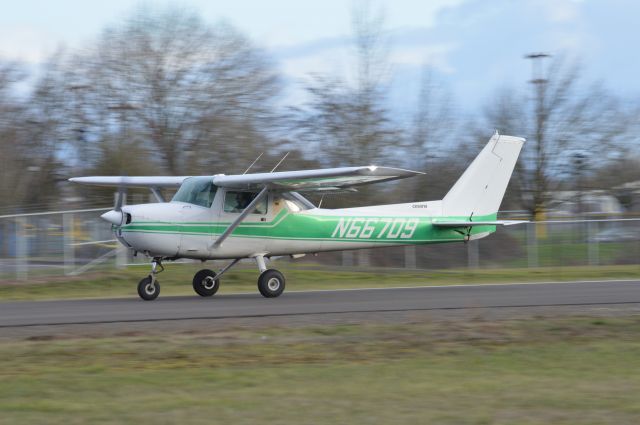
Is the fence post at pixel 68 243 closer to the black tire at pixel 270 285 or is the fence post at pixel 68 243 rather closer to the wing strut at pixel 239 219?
the wing strut at pixel 239 219

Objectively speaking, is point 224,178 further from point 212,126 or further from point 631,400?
point 212,126

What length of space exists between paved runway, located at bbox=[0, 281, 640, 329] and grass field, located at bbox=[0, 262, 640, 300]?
123 inches

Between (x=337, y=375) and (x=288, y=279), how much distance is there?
15425 millimetres

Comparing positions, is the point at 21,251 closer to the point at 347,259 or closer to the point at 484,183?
the point at 347,259

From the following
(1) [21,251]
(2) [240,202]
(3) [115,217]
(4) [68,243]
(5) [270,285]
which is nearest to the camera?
(3) [115,217]

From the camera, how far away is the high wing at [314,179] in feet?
52.2

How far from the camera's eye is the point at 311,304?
619 inches

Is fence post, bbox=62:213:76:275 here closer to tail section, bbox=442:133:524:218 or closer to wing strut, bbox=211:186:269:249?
wing strut, bbox=211:186:269:249

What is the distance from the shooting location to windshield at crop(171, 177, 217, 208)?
58.6ft

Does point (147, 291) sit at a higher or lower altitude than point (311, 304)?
higher

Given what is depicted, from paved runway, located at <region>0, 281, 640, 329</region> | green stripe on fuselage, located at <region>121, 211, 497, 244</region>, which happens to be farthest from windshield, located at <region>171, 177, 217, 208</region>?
paved runway, located at <region>0, 281, 640, 329</region>

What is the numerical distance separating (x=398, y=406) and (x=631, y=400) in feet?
6.25

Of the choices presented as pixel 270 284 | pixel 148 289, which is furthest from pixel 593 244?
pixel 148 289

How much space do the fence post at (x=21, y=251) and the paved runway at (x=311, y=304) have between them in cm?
660
